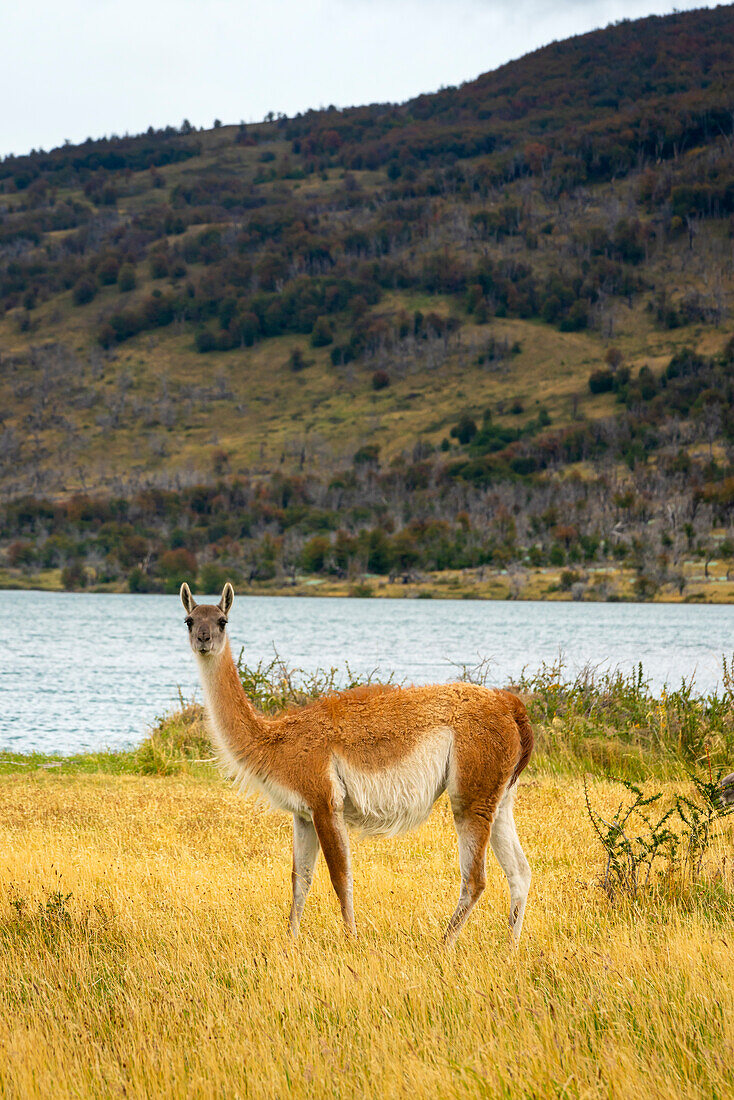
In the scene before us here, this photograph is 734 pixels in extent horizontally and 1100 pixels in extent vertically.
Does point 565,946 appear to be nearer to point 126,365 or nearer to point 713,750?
point 713,750

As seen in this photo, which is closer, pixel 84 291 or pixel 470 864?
pixel 470 864

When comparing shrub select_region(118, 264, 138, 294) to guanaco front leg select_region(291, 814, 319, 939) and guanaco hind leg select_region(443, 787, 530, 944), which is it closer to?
guanaco front leg select_region(291, 814, 319, 939)

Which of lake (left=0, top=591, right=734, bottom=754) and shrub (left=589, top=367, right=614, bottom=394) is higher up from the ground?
shrub (left=589, top=367, right=614, bottom=394)

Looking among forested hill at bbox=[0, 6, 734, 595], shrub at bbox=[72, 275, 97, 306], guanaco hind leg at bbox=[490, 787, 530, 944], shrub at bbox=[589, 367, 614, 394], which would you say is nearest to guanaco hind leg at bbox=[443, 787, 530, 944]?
guanaco hind leg at bbox=[490, 787, 530, 944]

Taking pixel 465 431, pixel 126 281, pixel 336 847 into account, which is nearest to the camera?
pixel 336 847

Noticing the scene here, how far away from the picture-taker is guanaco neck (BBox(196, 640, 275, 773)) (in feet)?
20.0

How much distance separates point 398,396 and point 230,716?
142446 millimetres

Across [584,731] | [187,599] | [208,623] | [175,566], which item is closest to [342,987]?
[208,623]

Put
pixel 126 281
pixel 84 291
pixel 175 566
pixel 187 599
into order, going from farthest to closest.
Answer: pixel 126 281 → pixel 84 291 → pixel 175 566 → pixel 187 599

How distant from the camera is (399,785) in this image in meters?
5.83

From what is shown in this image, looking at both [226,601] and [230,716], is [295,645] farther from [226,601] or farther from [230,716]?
[226,601]

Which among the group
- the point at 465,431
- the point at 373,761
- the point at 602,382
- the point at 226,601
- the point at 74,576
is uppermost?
the point at 226,601

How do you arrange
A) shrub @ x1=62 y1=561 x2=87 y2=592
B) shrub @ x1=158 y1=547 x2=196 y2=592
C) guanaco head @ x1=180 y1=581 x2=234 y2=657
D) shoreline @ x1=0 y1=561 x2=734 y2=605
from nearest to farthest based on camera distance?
guanaco head @ x1=180 y1=581 x2=234 y2=657, shoreline @ x1=0 y1=561 x2=734 y2=605, shrub @ x1=158 y1=547 x2=196 y2=592, shrub @ x1=62 y1=561 x2=87 y2=592

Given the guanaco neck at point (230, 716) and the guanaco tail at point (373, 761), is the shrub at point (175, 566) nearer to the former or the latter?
the guanaco neck at point (230, 716)
